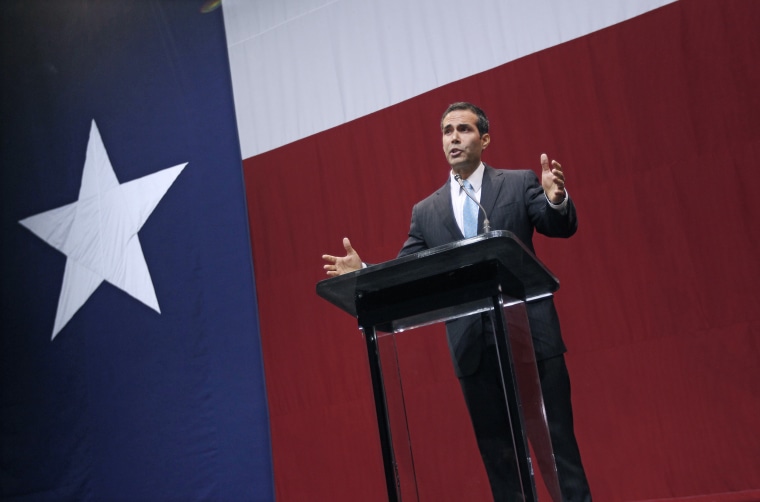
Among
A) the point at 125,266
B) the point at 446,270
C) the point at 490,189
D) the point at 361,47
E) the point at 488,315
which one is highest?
the point at 361,47

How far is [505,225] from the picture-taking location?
1971 mm

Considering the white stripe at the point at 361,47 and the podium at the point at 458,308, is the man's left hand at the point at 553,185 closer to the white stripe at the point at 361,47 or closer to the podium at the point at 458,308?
→ the podium at the point at 458,308

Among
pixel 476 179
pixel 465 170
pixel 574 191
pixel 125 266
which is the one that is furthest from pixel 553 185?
pixel 125 266

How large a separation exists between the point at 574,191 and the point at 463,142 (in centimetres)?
108

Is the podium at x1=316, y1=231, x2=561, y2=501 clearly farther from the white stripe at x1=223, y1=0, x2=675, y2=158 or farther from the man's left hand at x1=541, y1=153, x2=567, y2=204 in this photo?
the white stripe at x1=223, y1=0, x2=675, y2=158

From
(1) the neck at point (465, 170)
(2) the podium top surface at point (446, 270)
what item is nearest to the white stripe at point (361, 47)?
(1) the neck at point (465, 170)

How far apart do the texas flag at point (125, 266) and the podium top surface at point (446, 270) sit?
207 cm

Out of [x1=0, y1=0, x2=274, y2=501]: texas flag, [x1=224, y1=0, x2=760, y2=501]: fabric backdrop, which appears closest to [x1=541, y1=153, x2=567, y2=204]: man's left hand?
[x1=224, y1=0, x2=760, y2=501]: fabric backdrop

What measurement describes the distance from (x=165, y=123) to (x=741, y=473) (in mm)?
3074

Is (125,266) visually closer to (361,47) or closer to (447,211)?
(361,47)

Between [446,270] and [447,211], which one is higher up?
[447,211]

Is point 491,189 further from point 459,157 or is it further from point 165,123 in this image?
point 165,123

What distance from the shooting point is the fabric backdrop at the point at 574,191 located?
2822 millimetres

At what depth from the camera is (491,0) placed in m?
3.35
